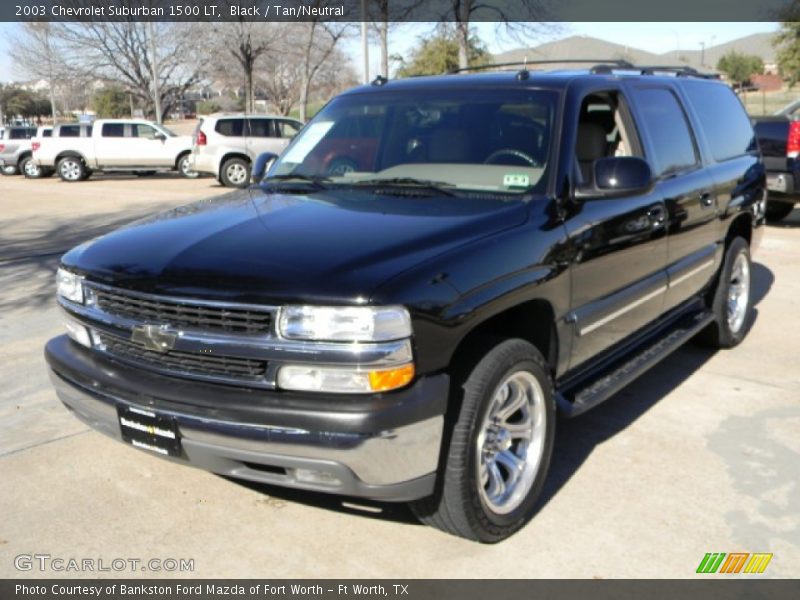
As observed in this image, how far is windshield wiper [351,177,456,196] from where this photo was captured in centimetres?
389

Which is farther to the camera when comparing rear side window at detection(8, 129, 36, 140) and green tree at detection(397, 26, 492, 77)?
green tree at detection(397, 26, 492, 77)

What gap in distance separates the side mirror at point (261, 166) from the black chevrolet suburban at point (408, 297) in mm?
263

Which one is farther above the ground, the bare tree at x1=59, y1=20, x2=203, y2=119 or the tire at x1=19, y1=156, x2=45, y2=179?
the bare tree at x1=59, y1=20, x2=203, y2=119

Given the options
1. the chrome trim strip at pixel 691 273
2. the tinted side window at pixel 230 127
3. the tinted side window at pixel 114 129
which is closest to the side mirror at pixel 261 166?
the chrome trim strip at pixel 691 273

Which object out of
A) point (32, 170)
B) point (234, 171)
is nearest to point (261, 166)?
point (234, 171)

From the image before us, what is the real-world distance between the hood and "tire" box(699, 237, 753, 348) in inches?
110

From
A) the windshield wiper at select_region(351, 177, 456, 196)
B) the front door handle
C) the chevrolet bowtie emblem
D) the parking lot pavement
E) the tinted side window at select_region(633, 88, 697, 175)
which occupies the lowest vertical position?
the parking lot pavement

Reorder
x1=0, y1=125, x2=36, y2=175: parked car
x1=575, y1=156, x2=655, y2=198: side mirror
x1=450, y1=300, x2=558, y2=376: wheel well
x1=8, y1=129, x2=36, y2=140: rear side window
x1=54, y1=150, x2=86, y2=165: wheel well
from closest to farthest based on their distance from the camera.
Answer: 1. x1=450, y1=300, x2=558, y2=376: wheel well
2. x1=575, y1=156, x2=655, y2=198: side mirror
3. x1=54, y1=150, x2=86, y2=165: wheel well
4. x1=0, y1=125, x2=36, y2=175: parked car
5. x1=8, y1=129, x2=36, y2=140: rear side window

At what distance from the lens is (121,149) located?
23703mm

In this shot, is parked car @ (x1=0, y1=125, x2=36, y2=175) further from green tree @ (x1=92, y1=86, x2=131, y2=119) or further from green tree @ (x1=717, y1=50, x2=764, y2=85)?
green tree @ (x1=717, y1=50, x2=764, y2=85)

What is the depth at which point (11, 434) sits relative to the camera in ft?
14.4

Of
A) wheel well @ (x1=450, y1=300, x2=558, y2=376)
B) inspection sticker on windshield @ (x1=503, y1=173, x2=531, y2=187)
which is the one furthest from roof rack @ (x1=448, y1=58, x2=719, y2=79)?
wheel well @ (x1=450, y1=300, x2=558, y2=376)

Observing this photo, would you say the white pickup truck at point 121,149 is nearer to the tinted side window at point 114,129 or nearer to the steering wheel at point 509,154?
the tinted side window at point 114,129

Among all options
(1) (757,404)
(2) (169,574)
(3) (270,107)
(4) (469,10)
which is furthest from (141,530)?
(3) (270,107)
